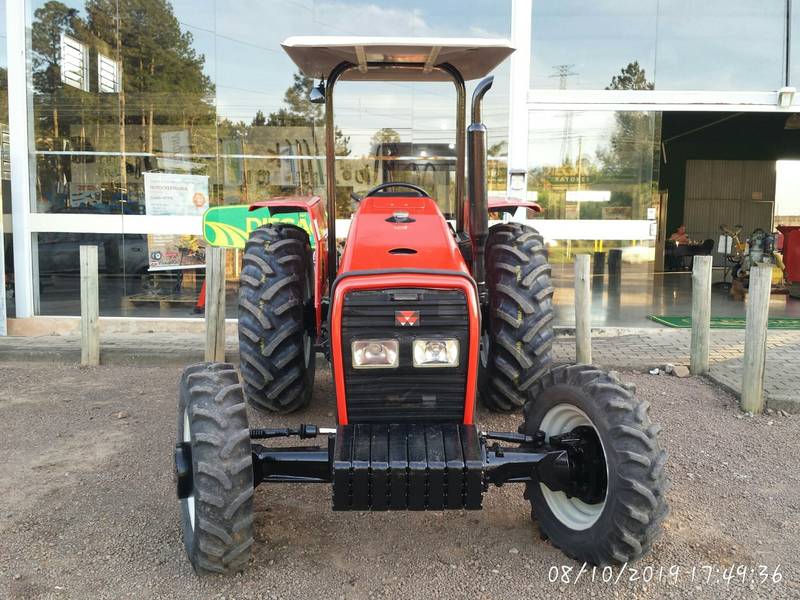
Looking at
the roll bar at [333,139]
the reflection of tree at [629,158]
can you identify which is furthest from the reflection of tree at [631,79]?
the roll bar at [333,139]

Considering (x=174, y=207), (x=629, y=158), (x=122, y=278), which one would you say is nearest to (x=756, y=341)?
(x=629, y=158)

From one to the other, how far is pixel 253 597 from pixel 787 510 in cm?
254

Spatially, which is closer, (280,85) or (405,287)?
(405,287)

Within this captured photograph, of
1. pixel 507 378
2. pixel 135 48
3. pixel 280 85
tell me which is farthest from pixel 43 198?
pixel 507 378

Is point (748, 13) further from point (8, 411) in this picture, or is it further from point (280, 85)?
point (8, 411)

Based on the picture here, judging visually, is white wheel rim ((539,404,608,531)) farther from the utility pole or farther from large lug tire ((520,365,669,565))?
the utility pole

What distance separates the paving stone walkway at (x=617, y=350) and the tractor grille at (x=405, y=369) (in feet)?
10.7

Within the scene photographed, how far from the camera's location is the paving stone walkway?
5.73m

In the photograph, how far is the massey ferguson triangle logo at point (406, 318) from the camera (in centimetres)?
273

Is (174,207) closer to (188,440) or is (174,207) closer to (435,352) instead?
(188,440)

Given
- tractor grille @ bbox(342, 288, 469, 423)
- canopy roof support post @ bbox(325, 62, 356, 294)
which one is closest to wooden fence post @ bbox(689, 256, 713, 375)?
canopy roof support post @ bbox(325, 62, 356, 294)

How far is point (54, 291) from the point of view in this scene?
7703mm

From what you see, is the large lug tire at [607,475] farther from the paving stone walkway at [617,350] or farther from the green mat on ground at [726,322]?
the green mat on ground at [726,322]

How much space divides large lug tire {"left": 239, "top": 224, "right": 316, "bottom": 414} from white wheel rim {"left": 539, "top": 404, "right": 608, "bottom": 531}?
1738mm
